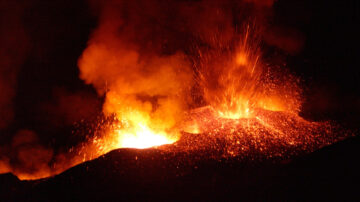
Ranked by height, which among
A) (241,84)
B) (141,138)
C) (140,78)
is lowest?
(141,138)

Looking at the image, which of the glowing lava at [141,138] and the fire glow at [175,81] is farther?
the fire glow at [175,81]

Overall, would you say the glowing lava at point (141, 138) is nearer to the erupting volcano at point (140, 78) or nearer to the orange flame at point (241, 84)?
the erupting volcano at point (140, 78)

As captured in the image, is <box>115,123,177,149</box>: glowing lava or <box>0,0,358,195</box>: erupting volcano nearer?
<box>115,123,177,149</box>: glowing lava

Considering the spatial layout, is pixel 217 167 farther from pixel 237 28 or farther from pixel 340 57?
pixel 237 28

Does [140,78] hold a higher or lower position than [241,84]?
lower

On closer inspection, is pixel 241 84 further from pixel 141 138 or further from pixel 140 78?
pixel 141 138

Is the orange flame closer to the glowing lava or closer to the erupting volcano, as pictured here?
the erupting volcano

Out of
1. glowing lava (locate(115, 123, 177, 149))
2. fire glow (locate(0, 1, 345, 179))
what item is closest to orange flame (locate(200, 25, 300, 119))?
fire glow (locate(0, 1, 345, 179))

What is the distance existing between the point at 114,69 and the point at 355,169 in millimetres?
4747

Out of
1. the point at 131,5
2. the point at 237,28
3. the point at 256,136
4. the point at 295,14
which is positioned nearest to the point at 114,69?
the point at 131,5

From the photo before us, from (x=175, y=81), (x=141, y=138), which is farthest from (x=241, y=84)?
(x=141, y=138)

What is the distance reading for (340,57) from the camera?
5785mm

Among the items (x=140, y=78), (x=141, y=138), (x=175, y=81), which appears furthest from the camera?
(x=175, y=81)

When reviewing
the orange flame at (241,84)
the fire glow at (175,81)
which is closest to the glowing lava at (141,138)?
the fire glow at (175,81)
